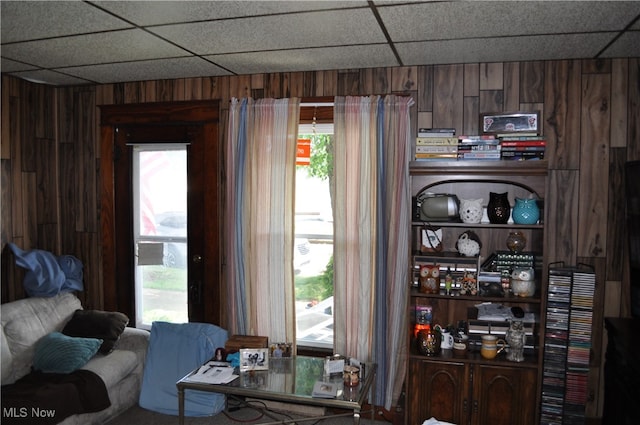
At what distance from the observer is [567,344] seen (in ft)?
9.53

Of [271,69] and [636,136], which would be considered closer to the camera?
[636,136]

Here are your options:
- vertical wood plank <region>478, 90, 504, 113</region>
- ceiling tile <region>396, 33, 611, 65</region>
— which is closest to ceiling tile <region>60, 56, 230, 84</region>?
ceiling tile <region>396, 33, 611, 65</region>

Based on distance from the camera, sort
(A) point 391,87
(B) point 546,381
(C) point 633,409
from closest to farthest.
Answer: (C) point 633,409 < (B) point 546,381 < (A) point 391,87

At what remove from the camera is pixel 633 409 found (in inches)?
97.6

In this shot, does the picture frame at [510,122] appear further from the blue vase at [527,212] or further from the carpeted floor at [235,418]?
the carpeted floor at [235,418]

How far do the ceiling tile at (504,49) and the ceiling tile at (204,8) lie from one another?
30.6 inches

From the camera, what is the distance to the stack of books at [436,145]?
3055 millimetres

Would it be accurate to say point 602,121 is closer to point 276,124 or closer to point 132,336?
point 276,124

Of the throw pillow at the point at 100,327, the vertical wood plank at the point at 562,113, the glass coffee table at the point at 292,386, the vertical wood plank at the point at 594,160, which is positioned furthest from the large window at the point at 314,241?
the vertical wood plank at the point at 594,160

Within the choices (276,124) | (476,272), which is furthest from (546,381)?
(276,124)

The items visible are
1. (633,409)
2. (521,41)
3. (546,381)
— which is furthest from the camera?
(546,381)

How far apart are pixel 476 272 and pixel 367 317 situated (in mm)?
807

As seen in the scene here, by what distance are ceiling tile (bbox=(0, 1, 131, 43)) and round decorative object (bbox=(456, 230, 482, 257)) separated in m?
2.31

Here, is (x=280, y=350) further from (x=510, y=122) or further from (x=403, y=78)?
(x=510, y=122)
